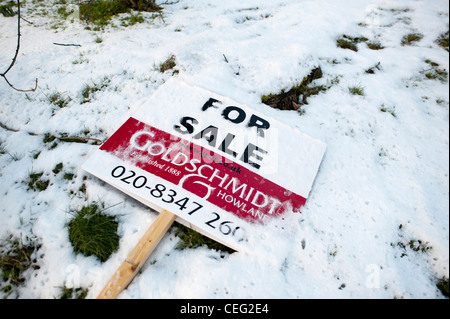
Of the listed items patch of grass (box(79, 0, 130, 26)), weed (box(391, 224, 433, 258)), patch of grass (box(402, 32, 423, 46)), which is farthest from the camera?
patch of grass (box(79, 0, 130, 26))

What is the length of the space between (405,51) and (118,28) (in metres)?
4.10

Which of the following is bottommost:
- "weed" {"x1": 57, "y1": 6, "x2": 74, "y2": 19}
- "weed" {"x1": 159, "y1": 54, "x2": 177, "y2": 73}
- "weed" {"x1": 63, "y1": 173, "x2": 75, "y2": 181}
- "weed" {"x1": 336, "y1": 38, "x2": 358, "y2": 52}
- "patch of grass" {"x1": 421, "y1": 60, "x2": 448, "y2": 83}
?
"weed" {"x1": 63, "y1": 173, "x2": 75, "y2": 181}

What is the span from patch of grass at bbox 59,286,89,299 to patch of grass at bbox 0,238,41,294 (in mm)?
280

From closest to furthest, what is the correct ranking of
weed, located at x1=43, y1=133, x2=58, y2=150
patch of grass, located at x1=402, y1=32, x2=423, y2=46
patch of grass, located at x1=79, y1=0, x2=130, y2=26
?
weed, located at x1=43, y1=133, x2=58, y2=150
patch of grass, located at x1=402, y1=32, x2=423, y2=46
patch of grass, located at x1=79, y1=0, x2=130, y2=26

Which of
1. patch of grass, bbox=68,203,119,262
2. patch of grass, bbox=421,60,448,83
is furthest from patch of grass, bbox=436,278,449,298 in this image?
patch of grass, bbox=68,203,119,262

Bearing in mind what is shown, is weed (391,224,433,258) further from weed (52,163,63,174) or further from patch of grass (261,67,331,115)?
weed (52,163,63,174)

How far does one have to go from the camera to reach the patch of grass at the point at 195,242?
1.77 meters

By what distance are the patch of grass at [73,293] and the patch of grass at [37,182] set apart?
906 millimetres

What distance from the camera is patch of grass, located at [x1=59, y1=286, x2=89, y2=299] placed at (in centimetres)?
152

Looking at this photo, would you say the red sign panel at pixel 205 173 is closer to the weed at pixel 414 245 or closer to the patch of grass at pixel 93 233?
the patch of grass at pixel 93 233

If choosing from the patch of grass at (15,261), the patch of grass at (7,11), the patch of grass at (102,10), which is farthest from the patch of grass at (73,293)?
the patch of grass at (7,11)

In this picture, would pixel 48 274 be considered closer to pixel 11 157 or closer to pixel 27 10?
pixel 11 157

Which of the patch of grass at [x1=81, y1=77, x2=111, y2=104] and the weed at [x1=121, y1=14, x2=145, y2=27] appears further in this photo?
the weed at [x1=121, y1=14, x2=145, y2=27]

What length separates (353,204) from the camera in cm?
196
